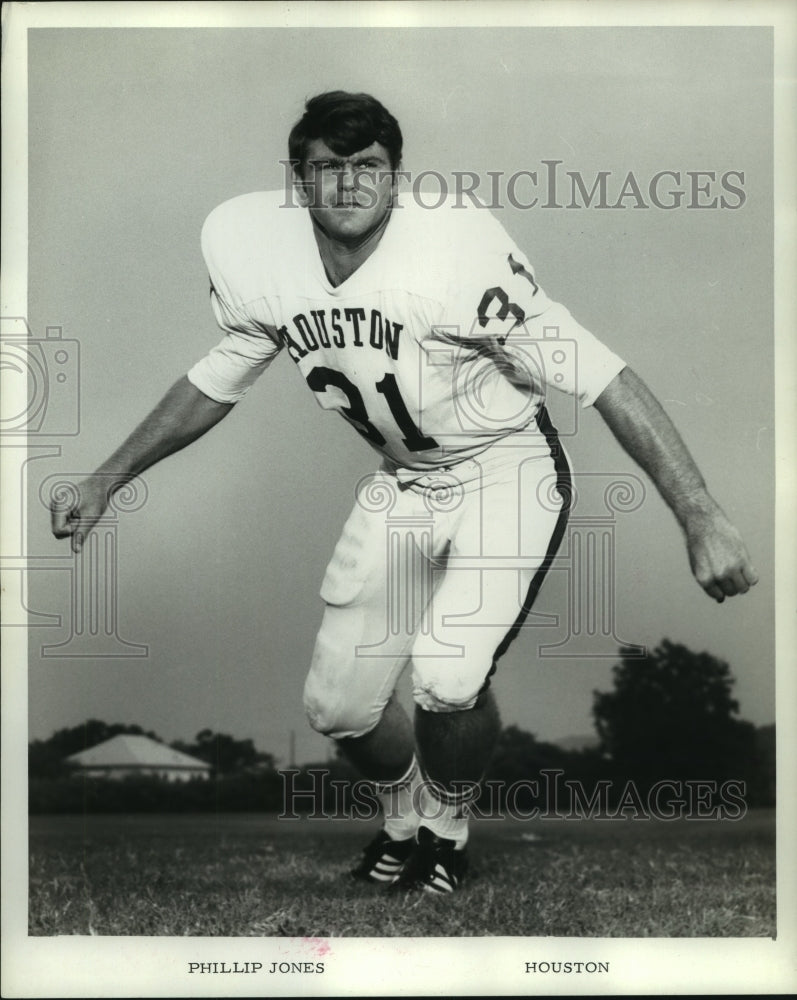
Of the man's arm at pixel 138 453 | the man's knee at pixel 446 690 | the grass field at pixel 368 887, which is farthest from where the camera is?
the man's arm at pixel 138 453

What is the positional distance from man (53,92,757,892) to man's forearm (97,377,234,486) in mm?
225

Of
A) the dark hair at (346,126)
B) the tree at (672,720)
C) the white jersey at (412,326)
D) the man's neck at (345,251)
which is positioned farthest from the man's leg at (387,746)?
the dark hair at (346,126)

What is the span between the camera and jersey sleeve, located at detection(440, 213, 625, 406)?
136 inches

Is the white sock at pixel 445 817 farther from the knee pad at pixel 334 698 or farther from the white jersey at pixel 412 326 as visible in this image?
the white jersey at pixel 412 326

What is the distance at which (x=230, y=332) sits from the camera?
3.64 metres

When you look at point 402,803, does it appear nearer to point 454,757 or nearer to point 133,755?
point 454,757

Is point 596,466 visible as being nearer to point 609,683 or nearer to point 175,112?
point 609,683

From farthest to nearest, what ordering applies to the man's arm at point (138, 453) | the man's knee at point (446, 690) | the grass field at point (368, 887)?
the man's arm at point (138, 453) → the grass field at point (368, 887) → the man's knee at point (446, 690)

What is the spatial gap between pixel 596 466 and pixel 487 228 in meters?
0.72

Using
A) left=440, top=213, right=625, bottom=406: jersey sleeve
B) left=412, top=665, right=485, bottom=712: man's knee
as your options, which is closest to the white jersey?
left=440, top=213, right=625, bottom=406: jersey sleeve

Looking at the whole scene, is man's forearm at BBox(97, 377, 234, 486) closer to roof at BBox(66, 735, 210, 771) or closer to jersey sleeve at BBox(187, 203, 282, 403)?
jersey sleeve at BBox(187, 203, 282, 403)

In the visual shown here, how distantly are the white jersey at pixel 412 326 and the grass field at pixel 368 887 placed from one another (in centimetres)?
112

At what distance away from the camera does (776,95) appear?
3594 mm

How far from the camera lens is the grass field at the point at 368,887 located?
3.54m
